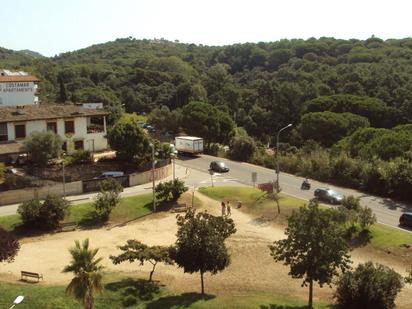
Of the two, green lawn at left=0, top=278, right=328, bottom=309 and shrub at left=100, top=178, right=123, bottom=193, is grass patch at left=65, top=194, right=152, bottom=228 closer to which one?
shrub at left=100, top=178, right=123, bottom=193

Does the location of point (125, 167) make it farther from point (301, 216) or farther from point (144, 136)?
point (301, 216)

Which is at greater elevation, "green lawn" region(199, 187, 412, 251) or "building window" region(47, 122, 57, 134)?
"building window" region(47, 122, 57, 134)

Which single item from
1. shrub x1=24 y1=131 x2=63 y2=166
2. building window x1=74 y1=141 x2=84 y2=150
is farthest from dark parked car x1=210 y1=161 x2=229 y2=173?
shrub x1=24 y1=131 x2=63 y2=166

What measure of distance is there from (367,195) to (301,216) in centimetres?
2981

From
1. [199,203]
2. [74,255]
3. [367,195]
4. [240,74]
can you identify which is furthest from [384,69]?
[74,255]

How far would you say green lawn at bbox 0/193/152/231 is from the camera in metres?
45.1

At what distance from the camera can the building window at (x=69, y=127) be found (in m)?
64.3

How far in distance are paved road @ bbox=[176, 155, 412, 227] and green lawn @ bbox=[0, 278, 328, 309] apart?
19778 millimetres

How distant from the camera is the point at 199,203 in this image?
51.5 m

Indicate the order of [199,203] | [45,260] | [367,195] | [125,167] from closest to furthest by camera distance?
[45,260] < [199,203] < [367,195] < [125,167]

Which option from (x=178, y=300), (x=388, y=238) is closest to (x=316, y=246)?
(x=178, y=300)

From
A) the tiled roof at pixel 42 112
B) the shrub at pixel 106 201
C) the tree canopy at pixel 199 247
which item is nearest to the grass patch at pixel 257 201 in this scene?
the shrub at pixel 106 201

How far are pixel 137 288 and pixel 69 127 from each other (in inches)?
1481

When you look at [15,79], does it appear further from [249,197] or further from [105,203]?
[249,197]
